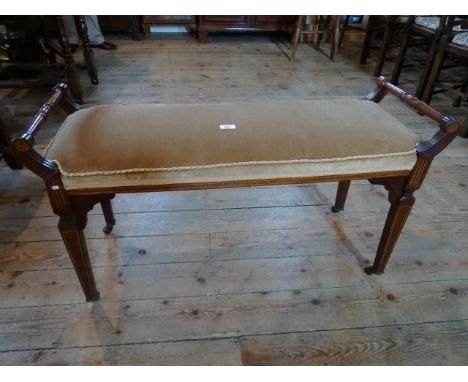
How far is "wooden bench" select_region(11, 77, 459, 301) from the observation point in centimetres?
80

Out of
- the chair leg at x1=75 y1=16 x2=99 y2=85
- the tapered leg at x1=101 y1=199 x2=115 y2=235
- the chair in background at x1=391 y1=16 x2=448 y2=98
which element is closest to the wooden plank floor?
the tapered leg at x1=101 y1=199 x2=115 y2=235

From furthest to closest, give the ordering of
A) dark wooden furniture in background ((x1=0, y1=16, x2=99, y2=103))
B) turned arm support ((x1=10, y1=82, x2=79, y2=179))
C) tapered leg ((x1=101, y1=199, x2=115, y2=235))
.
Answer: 1. dark wooden furniture in background ((x1=0, y1=16, x2=99, y2=103))
2. tapered leg ((x1=101, y1=199, x2=115, y2=235))
3. turned arm support ((x1=10, y1=82, x2=79, y2=179))

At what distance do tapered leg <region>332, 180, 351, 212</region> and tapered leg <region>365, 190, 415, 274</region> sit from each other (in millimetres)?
327

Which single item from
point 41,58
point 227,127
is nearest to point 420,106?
point 227,127

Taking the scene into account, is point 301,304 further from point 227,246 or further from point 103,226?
point 103,226

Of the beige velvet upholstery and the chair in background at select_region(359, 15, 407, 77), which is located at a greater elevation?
the beige velvet upholstery

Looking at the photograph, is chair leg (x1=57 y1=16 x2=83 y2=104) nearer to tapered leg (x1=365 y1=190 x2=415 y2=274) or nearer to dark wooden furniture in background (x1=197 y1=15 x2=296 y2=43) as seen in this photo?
dark wooden furniture in background (x1=197 y1=15 x2=296 y2=43)

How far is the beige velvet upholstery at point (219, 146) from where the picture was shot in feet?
2.63

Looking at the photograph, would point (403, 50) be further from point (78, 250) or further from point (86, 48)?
point (78, 250)

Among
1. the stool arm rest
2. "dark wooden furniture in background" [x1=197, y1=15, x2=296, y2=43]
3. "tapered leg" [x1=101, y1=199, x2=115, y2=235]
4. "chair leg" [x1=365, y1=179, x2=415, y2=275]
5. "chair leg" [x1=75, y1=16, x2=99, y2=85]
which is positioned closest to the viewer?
the stool arm rest

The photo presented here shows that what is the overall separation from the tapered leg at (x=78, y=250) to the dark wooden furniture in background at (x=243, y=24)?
3.25m

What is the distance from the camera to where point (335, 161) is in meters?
0.85

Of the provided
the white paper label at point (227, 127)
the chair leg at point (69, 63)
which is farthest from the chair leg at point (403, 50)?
the chair leg at point (69, 63)
